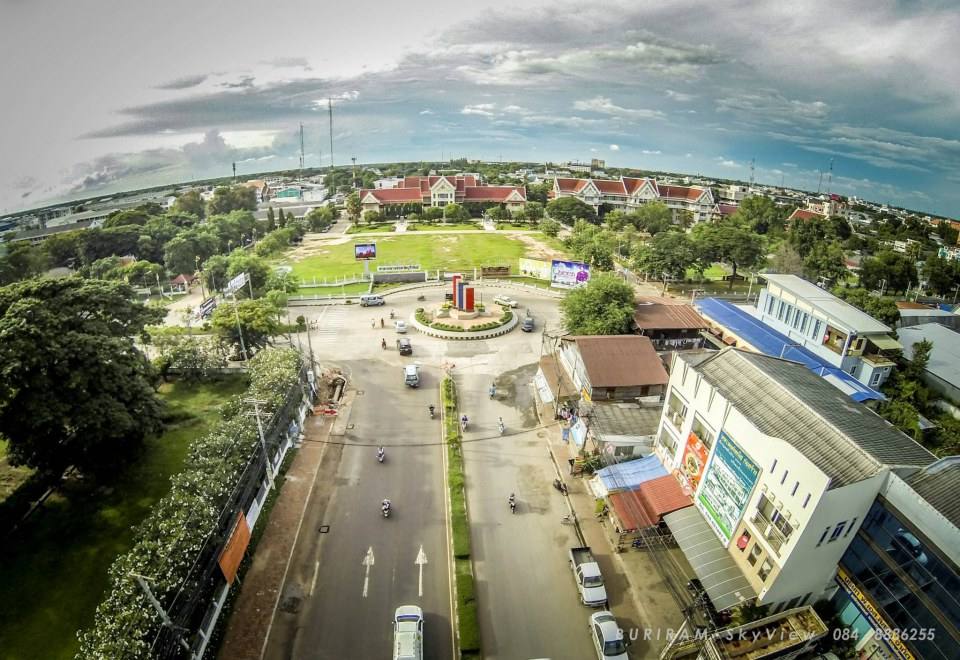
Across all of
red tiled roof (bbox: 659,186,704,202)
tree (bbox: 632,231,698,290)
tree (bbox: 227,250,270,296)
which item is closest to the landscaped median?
tree (bbox: 227,250,270,296)

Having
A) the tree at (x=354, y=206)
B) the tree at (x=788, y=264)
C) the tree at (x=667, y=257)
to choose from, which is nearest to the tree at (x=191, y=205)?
the tree at (x=354, y=206)

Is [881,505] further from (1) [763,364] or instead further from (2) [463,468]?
(2) [463,468]

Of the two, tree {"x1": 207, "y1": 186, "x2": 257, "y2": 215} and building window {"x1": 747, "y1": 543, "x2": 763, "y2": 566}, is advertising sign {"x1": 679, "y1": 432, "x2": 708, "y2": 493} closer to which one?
building window {"x1": 747, "y1": 543, "x2": 763, "y2": 566}

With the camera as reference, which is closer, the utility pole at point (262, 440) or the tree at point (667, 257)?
the utility pole at point (262, 440)

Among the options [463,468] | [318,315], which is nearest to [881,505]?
[463,468]

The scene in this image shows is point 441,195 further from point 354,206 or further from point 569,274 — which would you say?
point 569,274

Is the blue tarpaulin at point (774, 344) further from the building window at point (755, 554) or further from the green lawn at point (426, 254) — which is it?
the green lawn at point (426, 254)
